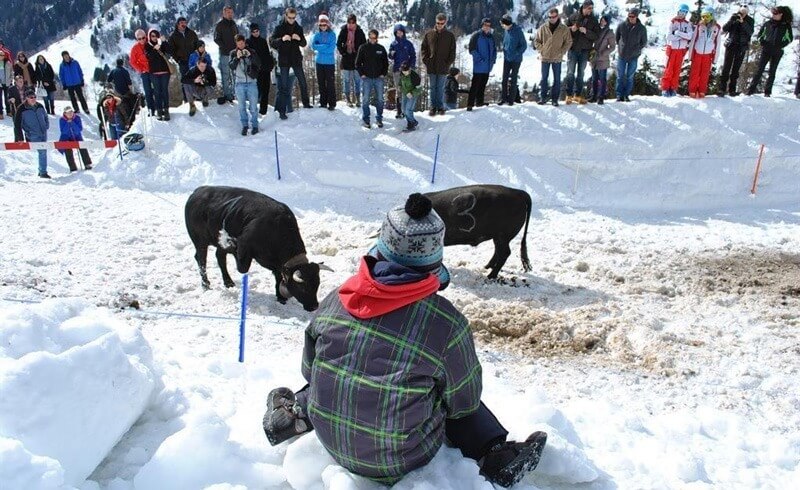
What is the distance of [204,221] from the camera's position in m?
7.69

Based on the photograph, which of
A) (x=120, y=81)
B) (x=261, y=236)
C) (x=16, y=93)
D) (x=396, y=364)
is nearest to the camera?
(x=396, y=364)

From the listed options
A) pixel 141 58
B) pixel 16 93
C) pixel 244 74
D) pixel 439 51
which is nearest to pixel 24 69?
pixel 16 93

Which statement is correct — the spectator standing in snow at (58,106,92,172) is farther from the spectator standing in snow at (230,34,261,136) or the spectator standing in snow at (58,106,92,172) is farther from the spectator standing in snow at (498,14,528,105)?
the spectator standing in snow at (498,14,528,105)

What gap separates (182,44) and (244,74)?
2.37 m

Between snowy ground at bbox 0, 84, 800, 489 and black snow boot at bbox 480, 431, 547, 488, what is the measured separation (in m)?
0.12

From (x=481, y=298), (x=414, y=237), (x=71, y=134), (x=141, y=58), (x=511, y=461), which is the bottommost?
(x=481, y=298)

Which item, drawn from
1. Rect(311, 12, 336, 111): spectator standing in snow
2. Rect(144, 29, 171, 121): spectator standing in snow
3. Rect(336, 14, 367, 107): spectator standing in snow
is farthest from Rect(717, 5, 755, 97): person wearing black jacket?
Rect(144, 29, 171, 121): spectator standing in snow

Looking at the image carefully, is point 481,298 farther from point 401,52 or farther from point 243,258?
point 401,52

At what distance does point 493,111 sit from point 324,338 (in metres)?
11.1

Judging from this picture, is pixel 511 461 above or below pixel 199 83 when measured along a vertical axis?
below

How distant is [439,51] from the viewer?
1299 centimetres

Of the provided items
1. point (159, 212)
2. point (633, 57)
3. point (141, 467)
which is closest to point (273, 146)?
point (159, 212)

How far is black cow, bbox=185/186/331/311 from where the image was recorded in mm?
7070

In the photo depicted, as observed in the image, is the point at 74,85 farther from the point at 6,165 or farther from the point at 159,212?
the point at 159,212
